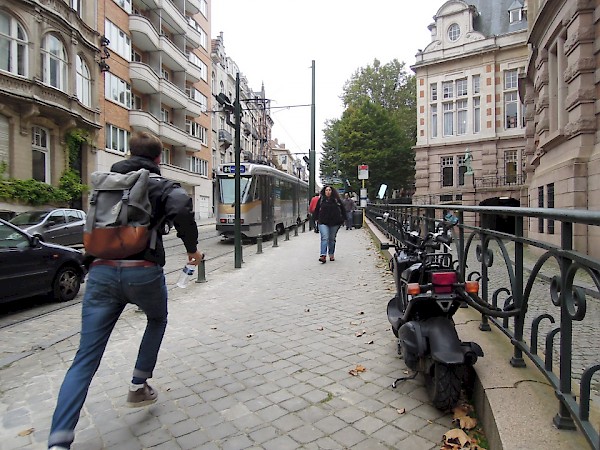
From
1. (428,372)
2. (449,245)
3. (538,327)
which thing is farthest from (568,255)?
(449,245)

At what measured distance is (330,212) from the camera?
392 inches

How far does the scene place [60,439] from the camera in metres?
2.40

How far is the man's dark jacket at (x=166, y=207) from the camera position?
2.76 metres

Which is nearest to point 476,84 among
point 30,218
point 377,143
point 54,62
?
point 377,143

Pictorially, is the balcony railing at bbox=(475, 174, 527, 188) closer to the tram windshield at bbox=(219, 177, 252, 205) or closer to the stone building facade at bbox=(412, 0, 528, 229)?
the stone building facade at bbox=(412, 0, 528, 229)

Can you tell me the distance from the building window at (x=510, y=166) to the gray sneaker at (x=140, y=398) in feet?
Result: 109

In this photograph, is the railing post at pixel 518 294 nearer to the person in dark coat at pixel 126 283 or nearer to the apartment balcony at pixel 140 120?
the person in dark coat at pixel 126 283

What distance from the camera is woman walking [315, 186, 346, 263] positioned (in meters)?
9.92

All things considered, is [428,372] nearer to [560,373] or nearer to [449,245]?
[560,373]

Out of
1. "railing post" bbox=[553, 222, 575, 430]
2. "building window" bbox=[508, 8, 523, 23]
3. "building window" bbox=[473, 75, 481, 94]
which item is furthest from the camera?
"building window" bbox=[473, 75, 481, 94]

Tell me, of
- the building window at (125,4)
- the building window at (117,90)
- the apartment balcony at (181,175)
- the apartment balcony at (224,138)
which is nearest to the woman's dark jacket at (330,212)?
the building window at (117,90)

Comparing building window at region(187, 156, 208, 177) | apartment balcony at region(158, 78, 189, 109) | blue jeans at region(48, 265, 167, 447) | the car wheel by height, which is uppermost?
apartment balcony at region(158, 78, 189, 109)

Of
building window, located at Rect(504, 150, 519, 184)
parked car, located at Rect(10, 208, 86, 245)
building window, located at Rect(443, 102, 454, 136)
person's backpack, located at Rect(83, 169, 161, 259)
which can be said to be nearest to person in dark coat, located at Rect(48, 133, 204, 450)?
person's backpack, located at Rect(83, 169, 161, 259)

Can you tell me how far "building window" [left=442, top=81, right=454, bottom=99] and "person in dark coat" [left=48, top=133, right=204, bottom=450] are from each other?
35267 mm
